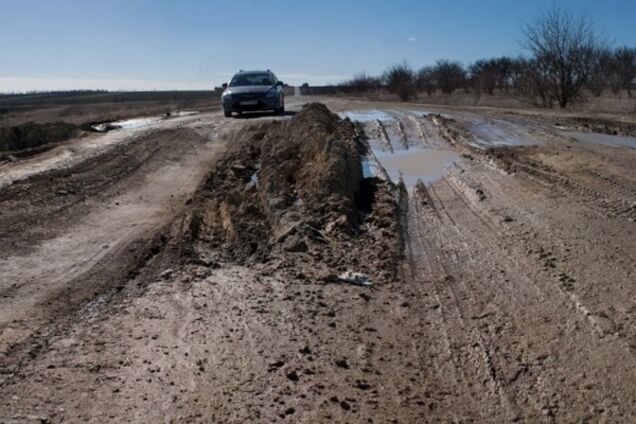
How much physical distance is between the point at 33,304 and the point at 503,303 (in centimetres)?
390

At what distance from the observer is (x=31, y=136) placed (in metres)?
17.7

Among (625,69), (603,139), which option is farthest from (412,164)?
(625,69)

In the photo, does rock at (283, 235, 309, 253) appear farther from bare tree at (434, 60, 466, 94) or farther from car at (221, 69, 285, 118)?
bare tree at (434, 60, 466, 94)

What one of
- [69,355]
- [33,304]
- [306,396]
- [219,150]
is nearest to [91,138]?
[219,150]

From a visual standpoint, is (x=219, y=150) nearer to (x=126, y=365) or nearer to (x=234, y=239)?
(x=234, y=239)

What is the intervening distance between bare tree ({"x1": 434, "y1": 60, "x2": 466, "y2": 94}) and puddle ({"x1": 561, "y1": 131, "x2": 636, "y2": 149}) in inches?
2067

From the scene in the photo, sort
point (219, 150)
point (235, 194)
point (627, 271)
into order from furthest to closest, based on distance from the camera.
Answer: point (219, 150) < point (235, 194) < point (627, 271)

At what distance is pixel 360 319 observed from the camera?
16.3 feet

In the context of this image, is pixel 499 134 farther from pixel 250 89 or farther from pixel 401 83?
pixel 401 83

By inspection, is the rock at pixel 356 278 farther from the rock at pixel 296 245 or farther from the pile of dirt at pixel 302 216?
the rock at pixel 296 245

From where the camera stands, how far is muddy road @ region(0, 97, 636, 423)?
3787 millimetres

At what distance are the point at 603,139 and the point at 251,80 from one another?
1303 cm

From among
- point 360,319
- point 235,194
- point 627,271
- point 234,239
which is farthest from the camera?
point 235,194

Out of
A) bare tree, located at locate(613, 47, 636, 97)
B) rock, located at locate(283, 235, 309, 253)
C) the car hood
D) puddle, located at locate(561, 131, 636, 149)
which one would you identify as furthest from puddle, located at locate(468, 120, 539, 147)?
bare tree, located at locate(613, 47, 636, 97)
